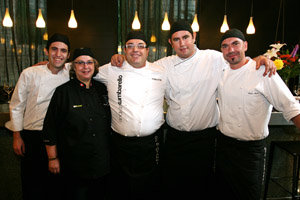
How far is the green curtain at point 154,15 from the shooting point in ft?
17.4

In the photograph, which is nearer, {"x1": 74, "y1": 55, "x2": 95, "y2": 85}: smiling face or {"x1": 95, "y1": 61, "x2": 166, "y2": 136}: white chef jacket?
{"x1": 74, "y1": 55, "x2": 95, "y2": 85}: smiling face

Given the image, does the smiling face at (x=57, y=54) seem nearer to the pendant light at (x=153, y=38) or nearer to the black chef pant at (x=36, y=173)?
the black chef pant at (x=36, y=173)

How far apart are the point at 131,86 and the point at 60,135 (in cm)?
70

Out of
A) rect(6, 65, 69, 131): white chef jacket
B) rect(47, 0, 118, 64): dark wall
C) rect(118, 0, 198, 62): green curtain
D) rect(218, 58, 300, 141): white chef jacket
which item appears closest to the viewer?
rect(218, 58, 300, 141): white chef jacket

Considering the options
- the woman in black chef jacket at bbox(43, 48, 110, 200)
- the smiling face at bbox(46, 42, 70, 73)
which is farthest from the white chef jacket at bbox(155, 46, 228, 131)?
the smiling face at bbox(46, 42, 70, 73)

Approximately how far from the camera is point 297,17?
5.14 m

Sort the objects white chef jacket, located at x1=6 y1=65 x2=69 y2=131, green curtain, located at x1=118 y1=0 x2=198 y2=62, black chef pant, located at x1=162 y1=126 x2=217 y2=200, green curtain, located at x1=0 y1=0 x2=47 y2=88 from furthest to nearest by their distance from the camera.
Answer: green curtain, located at x1=118 y1=0 x2=198 y2=62 < green curtain, located at x1=0 y1=0 x2=47 y2=88 < black chef pant, located at x1=162 y1=126 x2=217 y2=200 < white chef jacket, located at x1=6 y1=65 x2=69 y2=131

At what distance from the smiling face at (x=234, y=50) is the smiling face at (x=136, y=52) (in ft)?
2.22

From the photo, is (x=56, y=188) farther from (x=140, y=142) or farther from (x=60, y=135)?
(x=140, y=142)

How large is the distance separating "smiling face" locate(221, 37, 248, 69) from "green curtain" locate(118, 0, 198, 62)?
3.87 metres

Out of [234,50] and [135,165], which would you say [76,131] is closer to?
[135,165]

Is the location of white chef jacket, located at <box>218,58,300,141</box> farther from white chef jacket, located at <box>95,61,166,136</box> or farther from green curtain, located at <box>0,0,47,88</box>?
green curtain, located at <box>0,0,47,88</box>

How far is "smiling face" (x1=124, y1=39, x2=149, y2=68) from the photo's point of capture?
6.23ft

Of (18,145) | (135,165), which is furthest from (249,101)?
(18,145)
